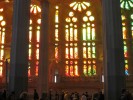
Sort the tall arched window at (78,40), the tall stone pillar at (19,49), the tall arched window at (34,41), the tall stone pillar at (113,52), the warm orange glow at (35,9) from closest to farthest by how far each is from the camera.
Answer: the tall stone pillar at (113,52)
the tall stone pillar at (19,49)
the tall arched window at (78,40)
the tall arched window at (34,41)
the warm orange glow at (35,9)

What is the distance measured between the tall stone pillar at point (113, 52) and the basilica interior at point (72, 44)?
54.4 ft

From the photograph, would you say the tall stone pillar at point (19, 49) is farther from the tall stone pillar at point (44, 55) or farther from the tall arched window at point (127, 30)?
the tall arched window at point (127, 30)

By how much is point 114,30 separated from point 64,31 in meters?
20.0

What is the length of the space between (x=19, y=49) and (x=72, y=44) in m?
18.9

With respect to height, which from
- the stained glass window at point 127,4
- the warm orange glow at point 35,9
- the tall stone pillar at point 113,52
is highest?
the stained glass window at point 127,4

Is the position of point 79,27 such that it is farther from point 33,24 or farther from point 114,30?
point 114,30

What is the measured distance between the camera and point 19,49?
20.3 meters

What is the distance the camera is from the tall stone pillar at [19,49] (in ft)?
65.0

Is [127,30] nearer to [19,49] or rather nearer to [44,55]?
[44,55]

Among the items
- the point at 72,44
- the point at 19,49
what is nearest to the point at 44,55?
the point at 19,49

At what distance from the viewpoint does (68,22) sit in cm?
3972

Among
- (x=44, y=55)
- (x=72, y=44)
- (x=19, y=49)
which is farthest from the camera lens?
(x=72, y=44)

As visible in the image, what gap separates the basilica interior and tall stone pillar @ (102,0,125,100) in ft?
54.4

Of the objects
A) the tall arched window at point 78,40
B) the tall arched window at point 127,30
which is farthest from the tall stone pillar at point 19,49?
the tall arched window at point 127,30
